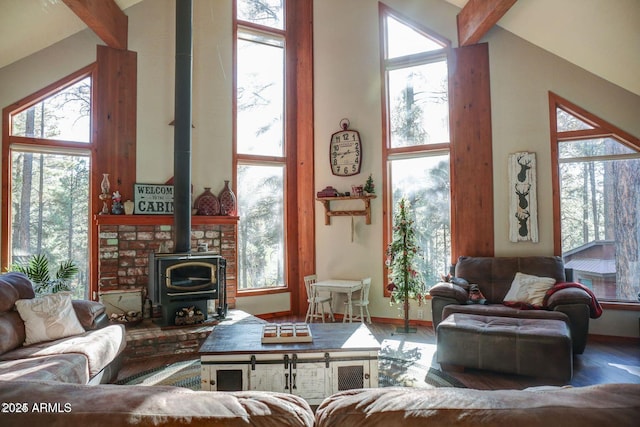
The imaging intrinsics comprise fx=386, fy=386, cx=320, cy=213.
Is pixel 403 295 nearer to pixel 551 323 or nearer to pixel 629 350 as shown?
pixel 551 323

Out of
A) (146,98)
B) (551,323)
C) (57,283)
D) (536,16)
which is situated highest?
(536,16)

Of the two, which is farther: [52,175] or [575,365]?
[52,175]

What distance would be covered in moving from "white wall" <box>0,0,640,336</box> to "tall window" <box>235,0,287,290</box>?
25 centimetres

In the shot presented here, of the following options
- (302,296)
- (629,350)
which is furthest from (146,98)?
(629,350)

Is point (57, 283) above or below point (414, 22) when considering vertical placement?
below

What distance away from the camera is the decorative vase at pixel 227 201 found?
17.1 feet

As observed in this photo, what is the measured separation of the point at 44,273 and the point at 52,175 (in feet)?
3.87

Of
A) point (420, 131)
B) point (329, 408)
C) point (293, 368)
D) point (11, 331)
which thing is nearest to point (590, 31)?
point (420, 131)

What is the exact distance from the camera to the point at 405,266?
4.73m

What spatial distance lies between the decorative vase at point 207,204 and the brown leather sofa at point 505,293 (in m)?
2.92

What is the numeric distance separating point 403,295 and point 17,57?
5.26 m

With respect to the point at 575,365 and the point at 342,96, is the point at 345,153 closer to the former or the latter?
the point at 342,96

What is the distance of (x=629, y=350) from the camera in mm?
3988

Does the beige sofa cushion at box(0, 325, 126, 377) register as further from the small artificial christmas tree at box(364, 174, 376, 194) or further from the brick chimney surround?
the small artificial christmas tree at box(364, 174, 376, 194)
